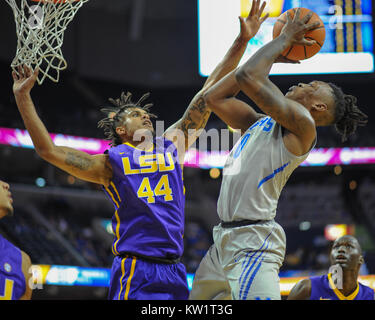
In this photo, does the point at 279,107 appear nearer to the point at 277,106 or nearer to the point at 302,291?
the point at 277,106

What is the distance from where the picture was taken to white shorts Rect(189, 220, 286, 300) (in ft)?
11.3

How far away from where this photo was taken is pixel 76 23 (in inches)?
699

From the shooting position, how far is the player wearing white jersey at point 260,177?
3549 millimetres

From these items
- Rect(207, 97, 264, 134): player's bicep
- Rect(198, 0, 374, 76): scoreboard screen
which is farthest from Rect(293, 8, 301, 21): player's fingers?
Rect(198, 0, 374, 76): scoreboard screen

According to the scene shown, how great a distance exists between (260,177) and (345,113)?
83cm

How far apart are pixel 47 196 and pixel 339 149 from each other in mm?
9507

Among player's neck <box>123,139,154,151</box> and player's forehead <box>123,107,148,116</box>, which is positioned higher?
player's forehead <box>123,107,148,116</box>

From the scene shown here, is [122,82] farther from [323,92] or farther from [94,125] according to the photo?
[323,92]

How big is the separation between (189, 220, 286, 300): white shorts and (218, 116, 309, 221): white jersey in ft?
0.32

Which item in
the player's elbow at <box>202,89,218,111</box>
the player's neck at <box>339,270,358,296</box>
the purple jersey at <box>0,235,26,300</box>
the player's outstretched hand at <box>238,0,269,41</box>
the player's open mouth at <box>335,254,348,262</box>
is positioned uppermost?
the player's outstretched hand at <box>238,0,269,41</box>

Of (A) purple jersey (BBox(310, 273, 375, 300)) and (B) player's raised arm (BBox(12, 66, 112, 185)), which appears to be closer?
(B) player's raised arm (BBox(12, 66, 112, 185))

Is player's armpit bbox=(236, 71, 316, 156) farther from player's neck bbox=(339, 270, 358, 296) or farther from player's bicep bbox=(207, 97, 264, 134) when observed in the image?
player's neck bbox=(339, 270, 358, 296)

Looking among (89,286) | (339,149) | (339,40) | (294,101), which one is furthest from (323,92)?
(339,149)

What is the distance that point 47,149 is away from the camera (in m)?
3.96
